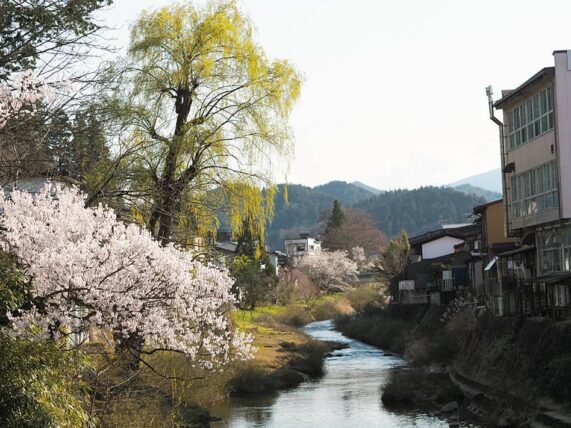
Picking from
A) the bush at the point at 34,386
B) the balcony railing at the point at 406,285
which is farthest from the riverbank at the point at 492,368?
the bush at the point at 34,386

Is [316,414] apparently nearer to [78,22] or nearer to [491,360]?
[491,360]

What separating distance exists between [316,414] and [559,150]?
13978 millimetres

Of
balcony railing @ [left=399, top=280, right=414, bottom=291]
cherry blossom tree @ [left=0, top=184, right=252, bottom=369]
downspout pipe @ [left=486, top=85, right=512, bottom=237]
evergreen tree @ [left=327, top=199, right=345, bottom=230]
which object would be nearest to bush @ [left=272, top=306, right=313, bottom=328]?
balcony railing @ [left=399, top=280, right=414, bottom=291]

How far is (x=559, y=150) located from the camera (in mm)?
33125

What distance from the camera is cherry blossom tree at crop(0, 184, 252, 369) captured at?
1499 cm

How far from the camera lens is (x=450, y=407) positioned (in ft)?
108

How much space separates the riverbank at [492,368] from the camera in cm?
2688

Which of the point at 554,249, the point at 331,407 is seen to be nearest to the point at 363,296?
the point at 554,249

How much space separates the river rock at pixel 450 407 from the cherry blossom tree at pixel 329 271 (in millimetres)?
82477

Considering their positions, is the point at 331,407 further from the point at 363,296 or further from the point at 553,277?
the point at 363,296

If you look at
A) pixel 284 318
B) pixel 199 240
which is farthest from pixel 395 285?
pixel 199 240

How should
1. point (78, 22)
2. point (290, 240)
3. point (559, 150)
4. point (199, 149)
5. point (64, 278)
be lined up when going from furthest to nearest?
point (290, 240) < point (559, 150) < point (199, 149) < point (78, 22) < point (64, 278)

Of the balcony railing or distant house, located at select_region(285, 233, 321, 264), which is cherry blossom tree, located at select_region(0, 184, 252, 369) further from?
distant house, located at select_region(285, 233, 321, 264)

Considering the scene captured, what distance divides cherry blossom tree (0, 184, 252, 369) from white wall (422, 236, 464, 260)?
64898 millimetres
